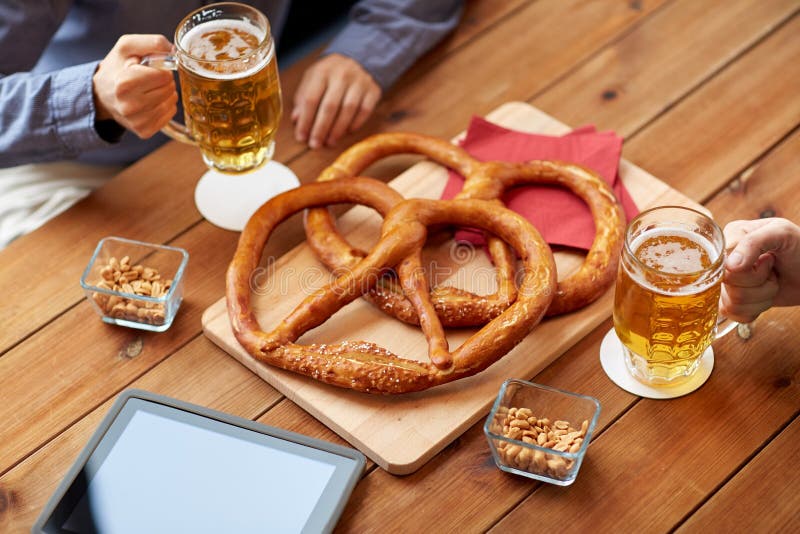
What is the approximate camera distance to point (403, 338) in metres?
1.32

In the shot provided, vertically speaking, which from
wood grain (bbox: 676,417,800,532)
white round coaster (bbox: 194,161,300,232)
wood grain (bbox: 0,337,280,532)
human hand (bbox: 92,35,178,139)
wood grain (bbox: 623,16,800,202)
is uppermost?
human hand (bbox: 92,35,178,139)

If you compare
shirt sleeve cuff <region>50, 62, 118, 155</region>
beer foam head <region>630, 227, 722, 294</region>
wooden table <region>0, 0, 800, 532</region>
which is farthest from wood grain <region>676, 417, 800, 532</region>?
shirt sleeve cuff <region>50, 62, 118, 155</region>

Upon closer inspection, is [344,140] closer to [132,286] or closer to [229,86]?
[229,86]

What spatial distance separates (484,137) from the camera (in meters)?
1.60

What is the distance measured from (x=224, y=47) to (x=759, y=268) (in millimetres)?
807

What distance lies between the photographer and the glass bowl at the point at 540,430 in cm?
113

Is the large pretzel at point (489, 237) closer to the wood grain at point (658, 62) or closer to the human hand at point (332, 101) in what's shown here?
the human hand at point (332, 101)

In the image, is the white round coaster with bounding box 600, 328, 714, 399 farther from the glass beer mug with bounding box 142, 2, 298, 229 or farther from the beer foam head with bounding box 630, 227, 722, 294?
the glass beer mug with bounding box 142, 2, 298, 229

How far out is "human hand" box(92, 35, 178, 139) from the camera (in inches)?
54.6

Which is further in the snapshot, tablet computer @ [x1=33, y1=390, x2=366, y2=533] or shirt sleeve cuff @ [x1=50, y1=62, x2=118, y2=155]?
shirt sleeve cuff @ [x1=50, y1=62, x2=118, y2=155]

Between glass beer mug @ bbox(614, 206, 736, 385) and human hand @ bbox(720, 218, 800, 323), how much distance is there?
53mm

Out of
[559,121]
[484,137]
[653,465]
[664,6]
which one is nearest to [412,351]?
[653,465]

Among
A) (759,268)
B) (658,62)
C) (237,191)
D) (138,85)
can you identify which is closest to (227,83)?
(138,85)

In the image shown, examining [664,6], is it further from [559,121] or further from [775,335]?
[775,335]
